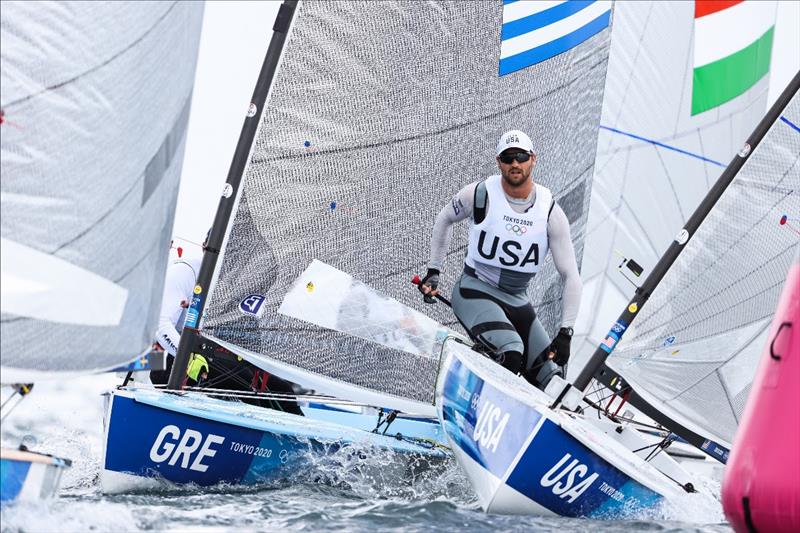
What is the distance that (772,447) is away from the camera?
411 centimetres

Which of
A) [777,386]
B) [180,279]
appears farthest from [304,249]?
[777,386]

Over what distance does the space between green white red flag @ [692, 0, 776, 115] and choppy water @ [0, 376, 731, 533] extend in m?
4.91

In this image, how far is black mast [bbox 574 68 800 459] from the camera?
633 centimetres

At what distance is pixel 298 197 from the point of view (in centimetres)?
661

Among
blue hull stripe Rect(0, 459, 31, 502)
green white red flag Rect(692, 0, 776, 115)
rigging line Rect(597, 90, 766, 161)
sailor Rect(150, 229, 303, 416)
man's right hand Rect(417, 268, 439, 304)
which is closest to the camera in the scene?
blue hull stripe Rect(0, 459, 31, 502)

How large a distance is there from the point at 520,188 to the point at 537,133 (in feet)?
5.19

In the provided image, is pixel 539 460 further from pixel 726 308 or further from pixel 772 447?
pixel 726 308

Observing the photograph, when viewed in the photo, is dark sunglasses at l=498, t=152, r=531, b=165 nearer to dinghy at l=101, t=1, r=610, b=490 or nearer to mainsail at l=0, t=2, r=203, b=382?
dinghy at l=101, t=1, r=610, b=490

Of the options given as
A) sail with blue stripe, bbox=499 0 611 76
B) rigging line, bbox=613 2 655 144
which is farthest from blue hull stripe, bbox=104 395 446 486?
rigging line, bbox=613 2 655 144

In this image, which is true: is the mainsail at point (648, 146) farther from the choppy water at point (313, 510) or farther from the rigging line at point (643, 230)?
the choppy water at point (313, 510)

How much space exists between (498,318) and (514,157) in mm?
745

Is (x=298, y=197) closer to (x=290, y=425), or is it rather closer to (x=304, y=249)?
(x=304, y=249)

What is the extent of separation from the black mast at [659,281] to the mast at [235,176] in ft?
6.21

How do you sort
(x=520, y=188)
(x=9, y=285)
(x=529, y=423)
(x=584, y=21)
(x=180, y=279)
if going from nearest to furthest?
1. (x=9, y=285)
2. (x=529, y=423)
3. (x=520, y=188)
4. (x=180, y=279)
5. (x=584, y=21)
